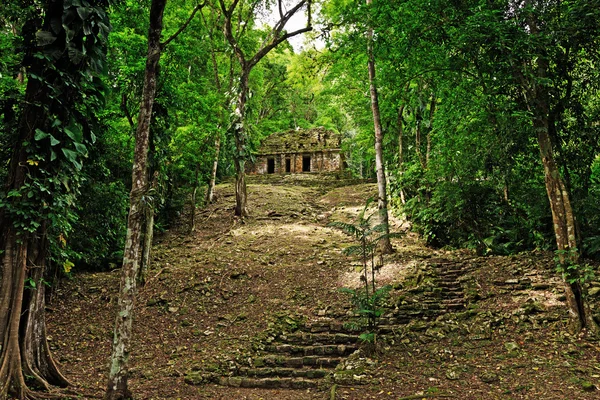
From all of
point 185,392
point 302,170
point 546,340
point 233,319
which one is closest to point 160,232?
point 233,319

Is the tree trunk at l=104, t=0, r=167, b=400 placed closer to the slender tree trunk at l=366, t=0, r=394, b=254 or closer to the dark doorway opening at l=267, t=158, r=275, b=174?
the slender tree trunk at l=366, t=0, r=394, b=254

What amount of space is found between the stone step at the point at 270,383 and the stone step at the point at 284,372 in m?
0.15

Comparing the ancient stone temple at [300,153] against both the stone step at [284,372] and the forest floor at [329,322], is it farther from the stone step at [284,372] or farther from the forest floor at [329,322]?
the stone step at [284,372]

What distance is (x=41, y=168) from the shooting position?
4.78 m

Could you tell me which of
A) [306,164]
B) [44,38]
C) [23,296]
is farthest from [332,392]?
[306,164]

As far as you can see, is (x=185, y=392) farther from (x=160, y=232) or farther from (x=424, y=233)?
(x=160, y=232)

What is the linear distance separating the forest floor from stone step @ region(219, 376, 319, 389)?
4cm

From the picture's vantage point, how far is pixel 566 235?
572 cm

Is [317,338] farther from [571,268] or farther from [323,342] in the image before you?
[571,268]

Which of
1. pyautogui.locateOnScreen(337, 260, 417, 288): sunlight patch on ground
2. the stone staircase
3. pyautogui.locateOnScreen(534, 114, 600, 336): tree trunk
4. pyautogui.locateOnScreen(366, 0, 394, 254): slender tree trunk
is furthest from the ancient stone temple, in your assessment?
pyautogui.locateOnScreen(534, 114, 600, 336): tree trunk

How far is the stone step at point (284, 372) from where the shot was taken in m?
Answer: 5.78

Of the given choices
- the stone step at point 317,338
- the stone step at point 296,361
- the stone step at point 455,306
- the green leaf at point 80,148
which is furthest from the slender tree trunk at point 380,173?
the green leaf at point 80,148

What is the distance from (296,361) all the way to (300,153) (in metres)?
23.4

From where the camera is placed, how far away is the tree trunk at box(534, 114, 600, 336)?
18.2 ft
